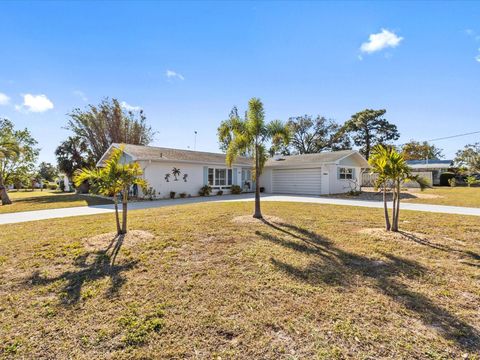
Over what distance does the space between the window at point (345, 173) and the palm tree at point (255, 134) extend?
13609 mm

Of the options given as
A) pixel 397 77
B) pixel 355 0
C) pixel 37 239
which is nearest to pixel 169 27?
pixel 355 0

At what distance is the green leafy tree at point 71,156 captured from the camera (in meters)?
26.9

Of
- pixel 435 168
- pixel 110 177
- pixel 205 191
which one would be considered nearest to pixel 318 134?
pixel 435 168

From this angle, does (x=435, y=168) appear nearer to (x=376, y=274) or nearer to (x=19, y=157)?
(x=376, y=274)

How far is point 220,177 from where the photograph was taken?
68.7 ft

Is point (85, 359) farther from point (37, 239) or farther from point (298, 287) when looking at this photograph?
point (37, 239)

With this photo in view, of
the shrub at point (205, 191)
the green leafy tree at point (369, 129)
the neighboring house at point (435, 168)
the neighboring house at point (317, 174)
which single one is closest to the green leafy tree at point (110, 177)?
the shrub at point (205, 191)

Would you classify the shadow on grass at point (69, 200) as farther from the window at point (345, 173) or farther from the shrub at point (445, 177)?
the shrub at point (445, 177)

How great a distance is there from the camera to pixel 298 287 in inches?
156

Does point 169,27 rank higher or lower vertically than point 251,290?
higher

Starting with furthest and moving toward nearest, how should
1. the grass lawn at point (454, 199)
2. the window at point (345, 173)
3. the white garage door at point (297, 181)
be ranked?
1. the window at point (345, 173)
2. the white garage door at point (297, 181)
3. the grass lawn at point (454, 199)

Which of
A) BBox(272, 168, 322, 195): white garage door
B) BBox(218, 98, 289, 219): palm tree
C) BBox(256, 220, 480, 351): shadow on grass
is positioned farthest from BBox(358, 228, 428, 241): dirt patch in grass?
BBox(272, 168, 322, 195): white garage door

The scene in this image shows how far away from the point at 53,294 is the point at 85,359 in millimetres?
1849

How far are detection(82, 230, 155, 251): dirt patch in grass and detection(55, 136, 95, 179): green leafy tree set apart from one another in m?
24.2
